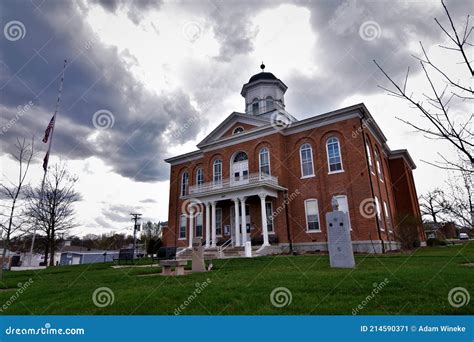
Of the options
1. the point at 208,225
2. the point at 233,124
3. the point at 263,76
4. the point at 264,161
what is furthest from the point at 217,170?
the point at 263,76

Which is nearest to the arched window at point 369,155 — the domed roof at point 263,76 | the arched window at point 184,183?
the domed roof at point 263,76

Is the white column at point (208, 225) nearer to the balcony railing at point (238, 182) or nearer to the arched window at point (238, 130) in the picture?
the balcony railing at point (238, 182)

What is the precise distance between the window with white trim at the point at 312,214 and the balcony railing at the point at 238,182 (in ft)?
9.27

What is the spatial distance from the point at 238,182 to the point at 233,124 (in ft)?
20.2

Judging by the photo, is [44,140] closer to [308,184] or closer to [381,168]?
[308,184]

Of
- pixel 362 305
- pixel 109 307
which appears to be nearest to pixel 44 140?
pixel 109 307

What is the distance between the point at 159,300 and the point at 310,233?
15.8m

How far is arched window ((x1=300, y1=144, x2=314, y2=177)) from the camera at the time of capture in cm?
2073

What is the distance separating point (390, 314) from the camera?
3.81 metres

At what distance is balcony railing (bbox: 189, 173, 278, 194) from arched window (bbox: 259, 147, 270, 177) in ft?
4.00

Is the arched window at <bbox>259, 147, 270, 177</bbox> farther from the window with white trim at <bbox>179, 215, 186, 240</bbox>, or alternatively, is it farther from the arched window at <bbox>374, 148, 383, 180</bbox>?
the window with white trim at <bbox>179, 215, 186, 240</bbox>

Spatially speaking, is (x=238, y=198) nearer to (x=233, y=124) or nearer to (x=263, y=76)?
(x=233, y=124)

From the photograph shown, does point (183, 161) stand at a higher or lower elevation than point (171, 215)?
higher

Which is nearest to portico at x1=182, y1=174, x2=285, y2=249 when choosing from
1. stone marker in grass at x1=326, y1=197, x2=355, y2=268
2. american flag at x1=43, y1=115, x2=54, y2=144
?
stone marker in grass at x1=326, y1=197, x2=355, y2=268
